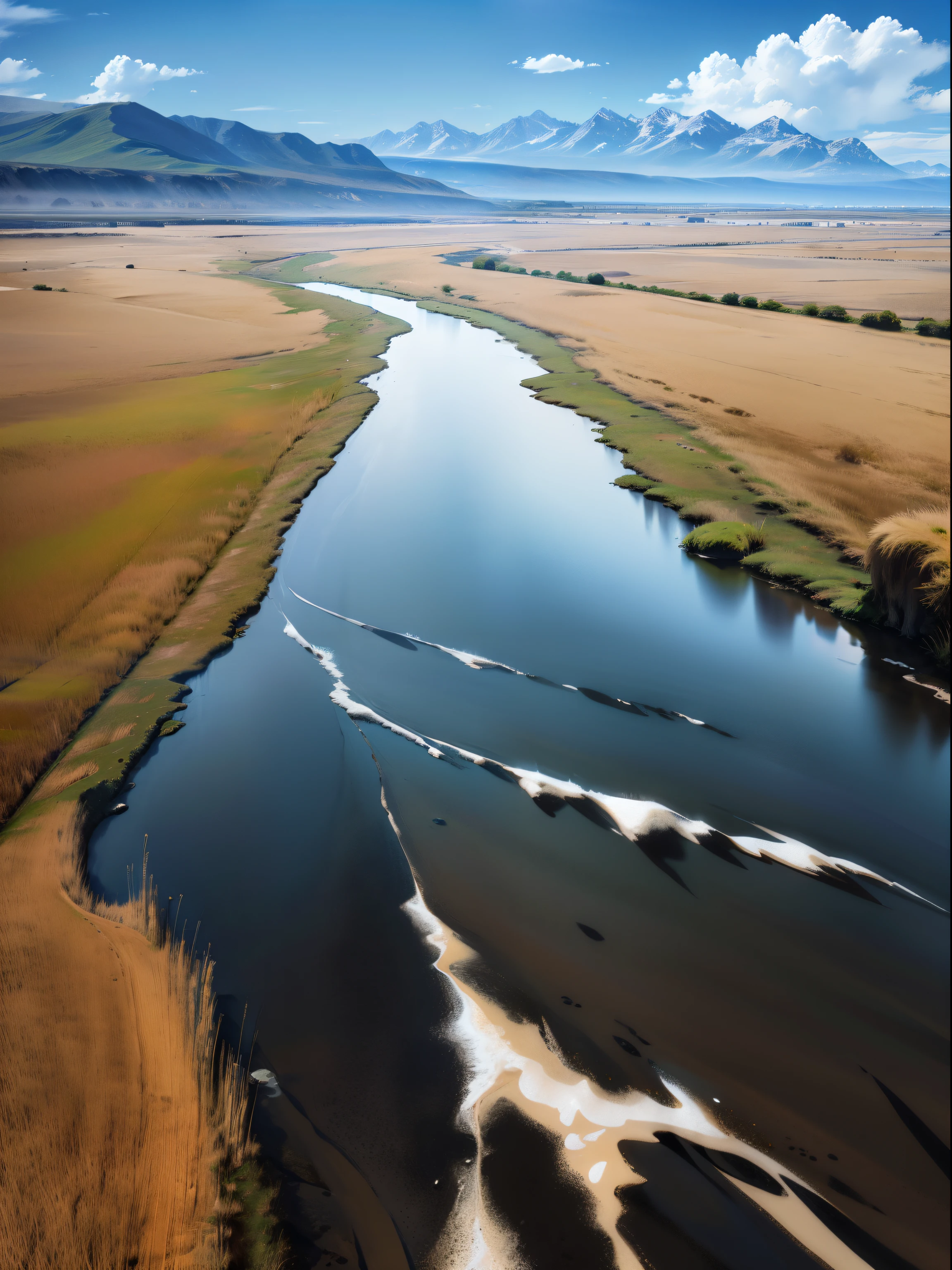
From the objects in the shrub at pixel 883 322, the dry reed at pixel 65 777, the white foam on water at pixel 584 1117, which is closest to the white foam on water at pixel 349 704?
the dry reed at pixel 65 777

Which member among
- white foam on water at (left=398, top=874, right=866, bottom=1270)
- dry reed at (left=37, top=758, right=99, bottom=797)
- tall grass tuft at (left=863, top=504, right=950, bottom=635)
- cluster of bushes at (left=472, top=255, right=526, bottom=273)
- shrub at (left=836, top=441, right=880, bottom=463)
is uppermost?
cluster of bushes at (left=472, top=255, right=526, bottom=273)

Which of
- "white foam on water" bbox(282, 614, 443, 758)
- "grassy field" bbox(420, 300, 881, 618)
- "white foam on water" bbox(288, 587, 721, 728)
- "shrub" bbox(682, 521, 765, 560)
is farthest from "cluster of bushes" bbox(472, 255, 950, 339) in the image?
"white foam on water" bbox(282, 614, 443, 758)

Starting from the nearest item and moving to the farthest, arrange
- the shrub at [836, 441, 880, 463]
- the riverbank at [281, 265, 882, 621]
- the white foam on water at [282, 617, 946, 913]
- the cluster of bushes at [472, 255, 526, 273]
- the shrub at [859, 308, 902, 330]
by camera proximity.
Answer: the white foam on water at [282, 617, 946, 913] → the riverbank at [281, 265, 882, 621] → the shrub at [836, 441, 880, 463] → the shrub at [859, 308, 902, 330] → the cluster of bushes at [472, 255, 526, 273]

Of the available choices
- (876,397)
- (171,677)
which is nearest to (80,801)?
(171,677)

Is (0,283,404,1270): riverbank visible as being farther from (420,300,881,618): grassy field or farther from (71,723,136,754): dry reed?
(420,300,881,618): grassy field

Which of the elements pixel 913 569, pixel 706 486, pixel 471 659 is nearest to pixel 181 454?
pixel 471 659

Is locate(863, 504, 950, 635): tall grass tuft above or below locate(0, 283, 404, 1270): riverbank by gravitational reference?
above

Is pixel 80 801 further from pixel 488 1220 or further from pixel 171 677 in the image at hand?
pixel 488 1220

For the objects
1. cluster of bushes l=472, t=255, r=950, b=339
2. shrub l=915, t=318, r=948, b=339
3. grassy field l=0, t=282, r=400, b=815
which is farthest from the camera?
cluster of bushes l=472, t=255, r=950, b=339
